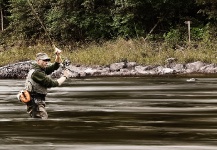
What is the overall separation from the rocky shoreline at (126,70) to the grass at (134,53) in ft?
2.56

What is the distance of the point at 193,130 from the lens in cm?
1330

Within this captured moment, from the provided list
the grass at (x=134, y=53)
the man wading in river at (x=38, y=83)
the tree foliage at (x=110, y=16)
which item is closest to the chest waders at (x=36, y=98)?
the man wading in river at (x=38, y=83)

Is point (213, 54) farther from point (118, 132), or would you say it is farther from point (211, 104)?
point (118, 132)

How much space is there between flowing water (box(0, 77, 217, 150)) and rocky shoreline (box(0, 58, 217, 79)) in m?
14.0

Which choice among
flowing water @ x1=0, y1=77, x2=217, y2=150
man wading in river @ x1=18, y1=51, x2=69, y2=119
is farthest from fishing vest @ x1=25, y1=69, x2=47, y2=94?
flowing water @ x1=0, y1=77, x2=217, y2=150

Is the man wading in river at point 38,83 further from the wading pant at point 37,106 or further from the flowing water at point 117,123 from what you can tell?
the flowing water at point 117,123

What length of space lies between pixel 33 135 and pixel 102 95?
1086cm

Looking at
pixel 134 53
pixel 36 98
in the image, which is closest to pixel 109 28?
pixel 134 53

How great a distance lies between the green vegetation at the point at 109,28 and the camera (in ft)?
148

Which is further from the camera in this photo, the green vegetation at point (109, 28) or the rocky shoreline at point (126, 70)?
the green vegetation at point (109, 28)

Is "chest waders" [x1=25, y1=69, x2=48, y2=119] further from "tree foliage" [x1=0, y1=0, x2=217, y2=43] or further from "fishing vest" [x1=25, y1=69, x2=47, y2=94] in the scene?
"tree foliage" [x1=0, y1=0, x2=217, y2=43]

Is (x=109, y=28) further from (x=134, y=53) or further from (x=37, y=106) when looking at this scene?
(x=37, y=106)

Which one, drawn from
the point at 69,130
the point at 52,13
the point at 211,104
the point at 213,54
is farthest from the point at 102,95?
the point at 52,13

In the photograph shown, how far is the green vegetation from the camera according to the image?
45.0 metres
